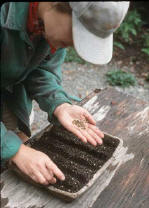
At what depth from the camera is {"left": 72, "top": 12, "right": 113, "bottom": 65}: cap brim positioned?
150 cm

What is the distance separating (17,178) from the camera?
5.82 feet

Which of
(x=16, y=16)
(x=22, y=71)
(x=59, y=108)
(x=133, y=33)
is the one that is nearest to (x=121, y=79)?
(x=133, y=33)

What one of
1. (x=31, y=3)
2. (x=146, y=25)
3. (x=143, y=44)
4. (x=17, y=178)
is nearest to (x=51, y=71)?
(x=31, y=3)

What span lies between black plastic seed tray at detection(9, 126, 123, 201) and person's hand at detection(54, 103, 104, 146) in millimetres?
104

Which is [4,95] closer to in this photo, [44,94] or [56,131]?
[44,94]

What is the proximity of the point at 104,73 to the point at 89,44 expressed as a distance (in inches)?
142

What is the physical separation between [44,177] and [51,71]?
36.7 inches

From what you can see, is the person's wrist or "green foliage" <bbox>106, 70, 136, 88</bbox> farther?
"green foliage" <bbox>106, 70, 136, 88</bbox>

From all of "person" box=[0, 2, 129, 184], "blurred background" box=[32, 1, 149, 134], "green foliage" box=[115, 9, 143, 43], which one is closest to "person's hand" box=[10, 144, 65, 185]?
"person" box=[0, 2, 129, 184]

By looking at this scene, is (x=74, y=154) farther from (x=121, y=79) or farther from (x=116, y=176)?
(x=121, y=79)

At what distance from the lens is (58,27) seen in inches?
61.0

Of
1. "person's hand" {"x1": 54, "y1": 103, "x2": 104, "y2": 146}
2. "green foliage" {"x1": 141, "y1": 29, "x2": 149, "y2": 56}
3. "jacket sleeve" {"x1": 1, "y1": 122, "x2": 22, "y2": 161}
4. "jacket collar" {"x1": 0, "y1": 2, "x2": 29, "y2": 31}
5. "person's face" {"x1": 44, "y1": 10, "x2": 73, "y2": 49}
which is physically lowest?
"green foliage" {"x1": 141, "y1": 29, "x2": 149, "y2": 56}

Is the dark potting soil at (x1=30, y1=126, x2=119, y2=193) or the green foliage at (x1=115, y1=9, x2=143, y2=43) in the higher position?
the dark potting soil at (x1=30, y1=126, x2=119, y2=193)

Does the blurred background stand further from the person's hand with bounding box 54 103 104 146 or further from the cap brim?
the cap brim
